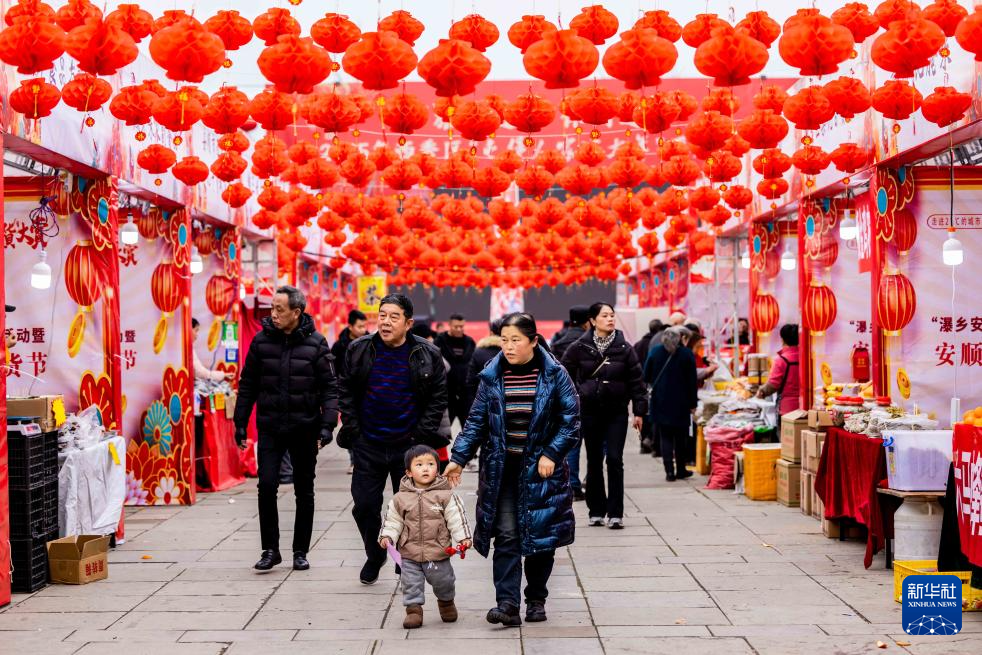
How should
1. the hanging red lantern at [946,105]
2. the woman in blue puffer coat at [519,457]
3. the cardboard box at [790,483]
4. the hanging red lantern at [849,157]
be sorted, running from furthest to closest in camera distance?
the cardboard box at [790,483]
the hanging red lantern at [849,157]
the hanging red lantern at [946,105]
the woman in blue puffer coat at [519,457]

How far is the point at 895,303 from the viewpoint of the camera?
10617mm

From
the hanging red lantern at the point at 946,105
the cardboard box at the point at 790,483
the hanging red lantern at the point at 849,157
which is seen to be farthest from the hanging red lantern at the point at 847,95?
the cardboard box at the point at 790,483

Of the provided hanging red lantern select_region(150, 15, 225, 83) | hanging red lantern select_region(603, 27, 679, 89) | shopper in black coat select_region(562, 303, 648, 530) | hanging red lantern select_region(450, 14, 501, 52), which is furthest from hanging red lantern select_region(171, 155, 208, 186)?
hanging red lantern select_region(603, 27, 679, 89)

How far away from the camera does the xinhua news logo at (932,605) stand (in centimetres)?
635

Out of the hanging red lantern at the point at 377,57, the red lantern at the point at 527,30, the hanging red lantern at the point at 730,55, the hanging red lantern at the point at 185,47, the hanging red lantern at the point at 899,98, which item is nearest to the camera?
the hanging red lantern at the point at 185,47

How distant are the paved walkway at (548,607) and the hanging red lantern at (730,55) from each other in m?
3.38

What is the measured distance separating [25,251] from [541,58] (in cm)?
486

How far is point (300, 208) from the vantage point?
49.1ft

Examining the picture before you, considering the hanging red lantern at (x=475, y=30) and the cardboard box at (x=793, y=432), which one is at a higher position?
the hanging red lantern at (x=475, y=30)

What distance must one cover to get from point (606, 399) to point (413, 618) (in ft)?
13.0

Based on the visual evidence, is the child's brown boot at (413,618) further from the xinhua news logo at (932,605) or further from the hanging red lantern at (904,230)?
the hanging red lantern at (904,230)

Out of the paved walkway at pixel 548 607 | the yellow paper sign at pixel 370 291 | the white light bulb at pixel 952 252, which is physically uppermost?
the yellow paper sign at pixel 370 291

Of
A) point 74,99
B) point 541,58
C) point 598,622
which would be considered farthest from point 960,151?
point 74,99

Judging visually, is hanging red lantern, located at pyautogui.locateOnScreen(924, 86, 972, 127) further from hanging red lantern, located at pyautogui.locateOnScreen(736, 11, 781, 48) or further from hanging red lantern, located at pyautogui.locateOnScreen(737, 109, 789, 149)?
hanging red lantern, located at pyautogui.locateOnScreen(737, 109, 789, 149)
